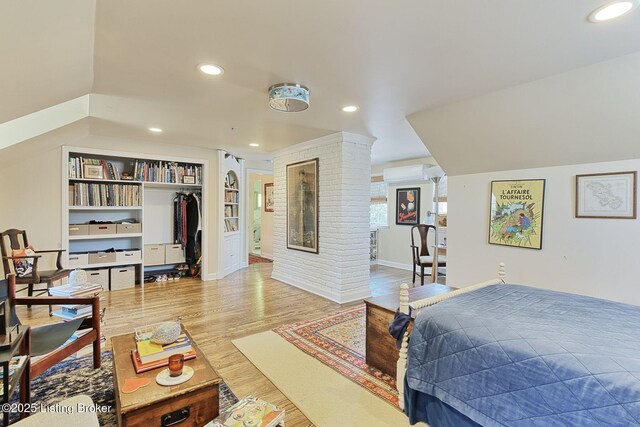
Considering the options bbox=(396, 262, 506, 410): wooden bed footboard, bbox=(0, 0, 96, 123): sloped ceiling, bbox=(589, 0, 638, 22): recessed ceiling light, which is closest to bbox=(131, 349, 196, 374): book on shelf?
bbox=(396, 262, 506, 410): wooden bed footboard

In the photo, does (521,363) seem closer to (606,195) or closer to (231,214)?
(606,195)

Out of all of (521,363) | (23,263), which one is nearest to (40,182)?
(23,263)

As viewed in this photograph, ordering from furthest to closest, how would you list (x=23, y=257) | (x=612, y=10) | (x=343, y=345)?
1. (x=23, y=257)
2. (x=343, y=345)
3. (x=612, y=10)

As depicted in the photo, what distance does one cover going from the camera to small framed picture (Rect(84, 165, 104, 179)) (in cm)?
427

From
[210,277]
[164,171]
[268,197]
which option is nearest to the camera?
[164,171]

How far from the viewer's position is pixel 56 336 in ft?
6.36

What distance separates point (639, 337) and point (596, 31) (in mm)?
1571

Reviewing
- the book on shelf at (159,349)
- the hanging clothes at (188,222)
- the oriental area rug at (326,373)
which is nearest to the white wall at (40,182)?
the hanging clothes at (188,222)

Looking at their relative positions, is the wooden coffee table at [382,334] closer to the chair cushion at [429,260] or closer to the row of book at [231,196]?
Answer: the chair cushion at [429,260]

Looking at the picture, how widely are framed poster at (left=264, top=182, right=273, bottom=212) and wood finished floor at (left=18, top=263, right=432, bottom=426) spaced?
267cm

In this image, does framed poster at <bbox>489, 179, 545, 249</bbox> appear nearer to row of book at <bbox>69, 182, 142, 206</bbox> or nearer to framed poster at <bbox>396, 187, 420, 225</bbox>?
framed poster at <bbox>396, 187, 420, 225</bbox>

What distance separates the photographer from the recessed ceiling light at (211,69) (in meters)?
2.11

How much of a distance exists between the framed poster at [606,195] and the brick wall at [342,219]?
230cm

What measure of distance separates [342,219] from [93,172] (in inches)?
142
